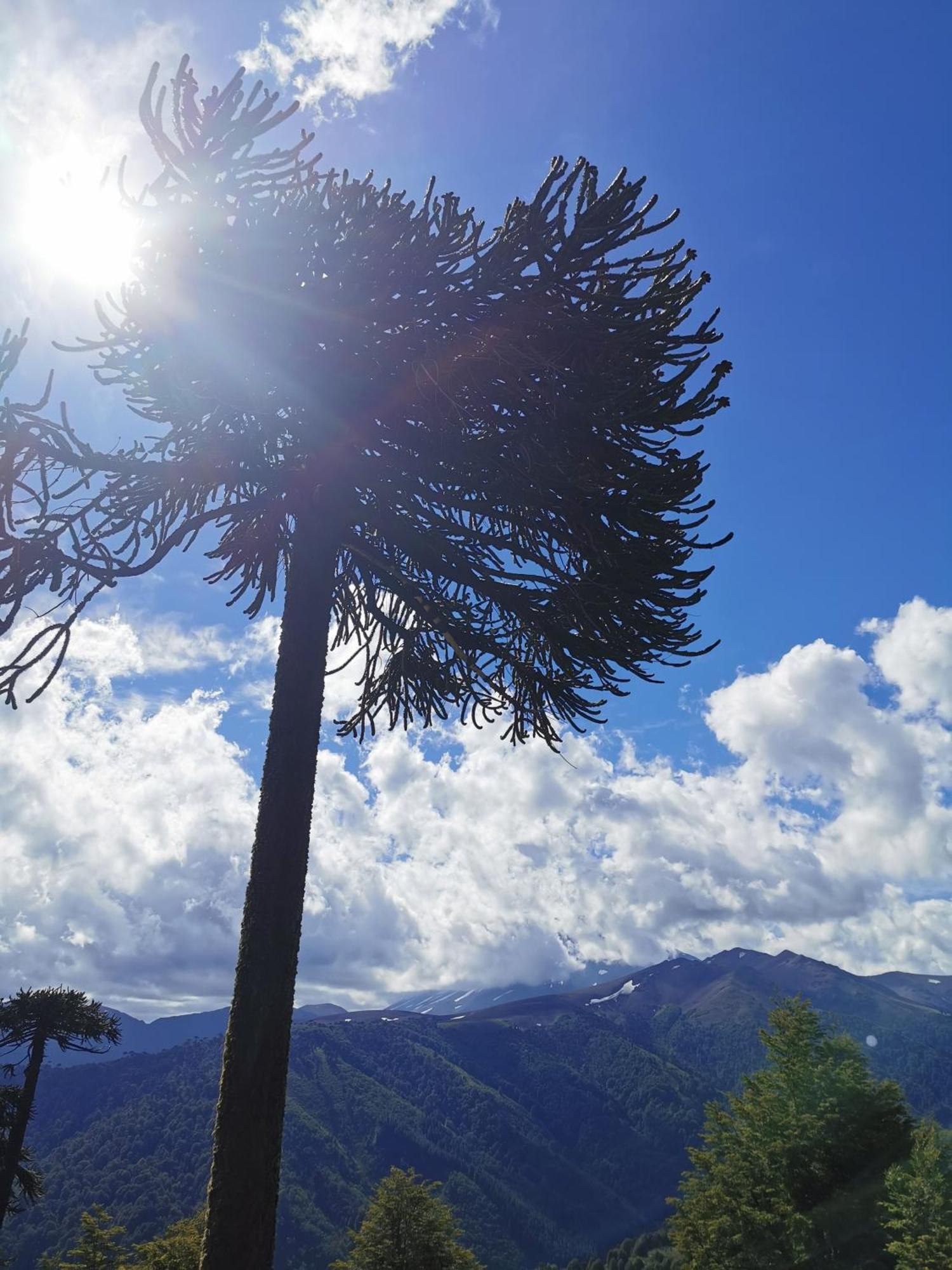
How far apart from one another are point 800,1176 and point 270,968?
35.4m

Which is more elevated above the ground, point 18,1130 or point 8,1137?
point 18,1130

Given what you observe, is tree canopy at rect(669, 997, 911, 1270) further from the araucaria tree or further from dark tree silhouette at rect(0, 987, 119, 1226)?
the araucaria tree

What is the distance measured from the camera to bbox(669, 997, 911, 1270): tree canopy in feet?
97.0

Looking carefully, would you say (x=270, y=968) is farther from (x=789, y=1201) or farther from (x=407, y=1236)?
(x=789, y=1201)

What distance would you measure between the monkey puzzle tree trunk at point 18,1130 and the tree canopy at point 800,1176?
24.3m

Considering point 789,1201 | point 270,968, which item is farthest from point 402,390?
point 789,1201

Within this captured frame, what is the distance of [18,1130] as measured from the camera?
20.2 m

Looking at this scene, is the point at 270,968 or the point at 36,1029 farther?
the point at 36,1029

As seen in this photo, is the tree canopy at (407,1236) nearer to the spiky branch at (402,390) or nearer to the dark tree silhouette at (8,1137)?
the dark tree silhouette at (8,1137)

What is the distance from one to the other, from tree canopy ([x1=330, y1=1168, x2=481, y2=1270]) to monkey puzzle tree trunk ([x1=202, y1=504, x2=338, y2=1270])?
96.0ft

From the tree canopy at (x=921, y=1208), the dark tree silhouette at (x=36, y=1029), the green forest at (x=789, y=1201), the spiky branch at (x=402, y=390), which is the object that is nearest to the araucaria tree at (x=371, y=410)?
the spiky branch at (x=402, y=390)

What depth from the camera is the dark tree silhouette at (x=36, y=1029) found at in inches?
795

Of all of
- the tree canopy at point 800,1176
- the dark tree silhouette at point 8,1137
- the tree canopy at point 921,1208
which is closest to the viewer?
the dark tree silhouette at point 8,1137

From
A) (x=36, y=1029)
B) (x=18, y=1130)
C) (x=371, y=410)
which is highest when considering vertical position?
(x=371, y=410)
